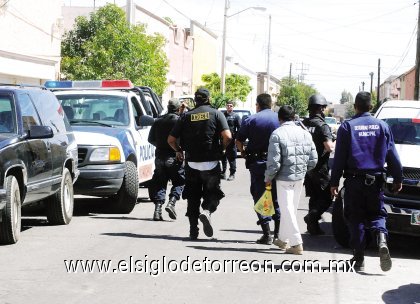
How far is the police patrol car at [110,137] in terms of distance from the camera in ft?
43.5

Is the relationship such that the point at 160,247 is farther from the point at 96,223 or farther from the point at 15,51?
the point at 15,51

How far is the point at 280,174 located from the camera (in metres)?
10.1

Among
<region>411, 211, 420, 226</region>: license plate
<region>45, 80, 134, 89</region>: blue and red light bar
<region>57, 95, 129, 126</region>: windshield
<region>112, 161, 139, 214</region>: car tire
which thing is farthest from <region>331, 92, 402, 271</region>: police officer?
<region>45, 80, 134, 89</region>: blue and red light bar

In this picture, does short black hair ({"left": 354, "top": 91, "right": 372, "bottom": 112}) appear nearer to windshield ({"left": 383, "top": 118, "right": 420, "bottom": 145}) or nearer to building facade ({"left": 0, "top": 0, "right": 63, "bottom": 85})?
windshield ({"left": 383, "top": 118, "right": 420, "bottom": 145})

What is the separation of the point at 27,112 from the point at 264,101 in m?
3.14

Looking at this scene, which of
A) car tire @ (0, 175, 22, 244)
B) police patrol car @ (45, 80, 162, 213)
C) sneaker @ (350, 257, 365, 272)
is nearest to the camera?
sneaker @ (350, 257, 365, 272)

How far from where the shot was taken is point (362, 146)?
916 cm

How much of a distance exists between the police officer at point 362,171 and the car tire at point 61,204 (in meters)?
4.49

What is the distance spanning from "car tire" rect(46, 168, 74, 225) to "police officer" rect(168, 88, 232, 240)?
6.89 feet

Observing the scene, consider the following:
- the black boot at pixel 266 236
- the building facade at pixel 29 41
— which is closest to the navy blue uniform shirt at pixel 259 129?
the black boot at pixel 266 236

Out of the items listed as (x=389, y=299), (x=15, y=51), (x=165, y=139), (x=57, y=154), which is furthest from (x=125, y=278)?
(x=15, y=51)

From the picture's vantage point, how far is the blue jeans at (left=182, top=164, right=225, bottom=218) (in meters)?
10.9

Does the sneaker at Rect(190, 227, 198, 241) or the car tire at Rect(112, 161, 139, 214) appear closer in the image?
the sneaker at Rect(190, 227, 198, 241)

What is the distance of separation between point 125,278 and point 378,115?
18.4ft
